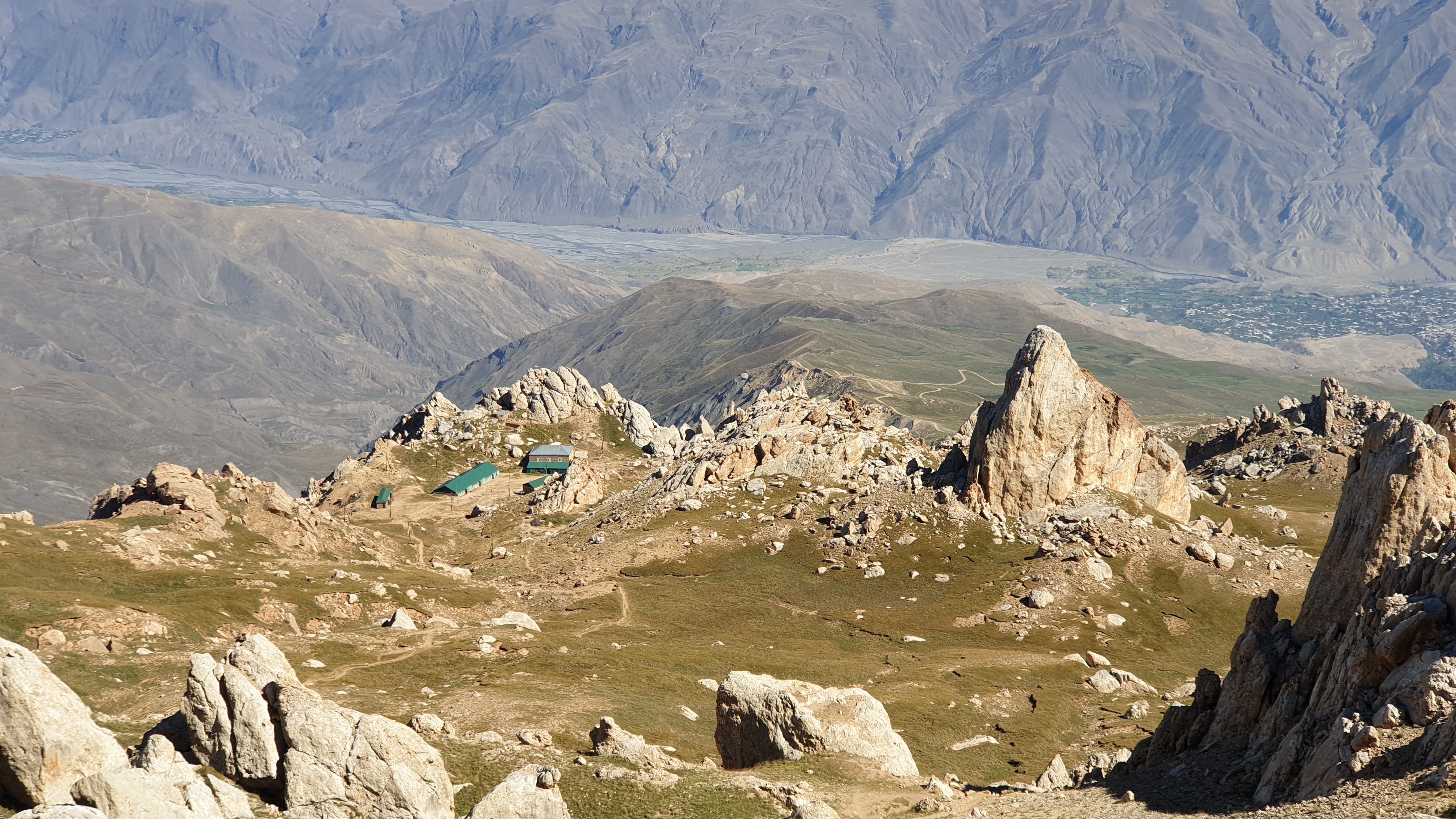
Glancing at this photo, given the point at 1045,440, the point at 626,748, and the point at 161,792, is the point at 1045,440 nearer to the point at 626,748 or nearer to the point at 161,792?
the point at 626,748

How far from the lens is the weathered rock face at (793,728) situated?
52.3 metres

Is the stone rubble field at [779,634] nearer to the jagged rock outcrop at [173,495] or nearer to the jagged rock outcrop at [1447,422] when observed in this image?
the jagged rock outcrop at [173,495]

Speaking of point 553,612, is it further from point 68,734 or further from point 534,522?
point 68,734

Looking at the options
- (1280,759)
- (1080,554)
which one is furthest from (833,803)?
(1080,554)

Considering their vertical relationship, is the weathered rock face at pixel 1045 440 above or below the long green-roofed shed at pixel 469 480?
above

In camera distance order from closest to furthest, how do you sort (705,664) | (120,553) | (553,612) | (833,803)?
(833,803) < (705,664) < (120,553) < (553,612)

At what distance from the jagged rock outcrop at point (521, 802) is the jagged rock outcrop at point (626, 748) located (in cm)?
800

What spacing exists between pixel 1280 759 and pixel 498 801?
103 feet

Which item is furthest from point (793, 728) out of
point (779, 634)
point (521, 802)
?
point (779, 634)

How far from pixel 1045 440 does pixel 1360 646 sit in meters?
70.4

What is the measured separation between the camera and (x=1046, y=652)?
8812 cm

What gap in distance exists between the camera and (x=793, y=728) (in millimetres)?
52281

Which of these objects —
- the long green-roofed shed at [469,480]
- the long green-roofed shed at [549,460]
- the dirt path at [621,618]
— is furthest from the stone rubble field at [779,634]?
the long green-roofed shed at [549,460]

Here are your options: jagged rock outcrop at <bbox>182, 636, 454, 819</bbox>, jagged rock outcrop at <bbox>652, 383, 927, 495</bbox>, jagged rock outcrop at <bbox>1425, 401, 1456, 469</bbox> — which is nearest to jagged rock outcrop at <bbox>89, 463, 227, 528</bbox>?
jagged rock outcrop at <bbox>652, 383, 927, 495</bbox>
